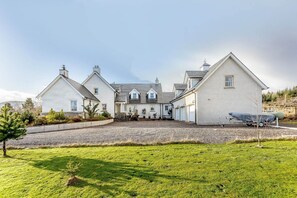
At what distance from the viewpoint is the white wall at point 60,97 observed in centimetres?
2781

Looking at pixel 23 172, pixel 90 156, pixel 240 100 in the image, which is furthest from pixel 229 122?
pixel 23 172

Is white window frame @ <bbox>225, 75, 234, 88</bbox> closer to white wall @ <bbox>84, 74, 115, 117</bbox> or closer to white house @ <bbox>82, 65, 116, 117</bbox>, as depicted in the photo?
white house @ <bbox>82, 65, 116, 117</bbox>

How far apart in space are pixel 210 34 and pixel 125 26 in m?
7.08

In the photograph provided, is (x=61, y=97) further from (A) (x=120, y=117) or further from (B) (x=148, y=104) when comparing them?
(B) (x=148, y=104)

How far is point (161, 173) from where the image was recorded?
6410mm

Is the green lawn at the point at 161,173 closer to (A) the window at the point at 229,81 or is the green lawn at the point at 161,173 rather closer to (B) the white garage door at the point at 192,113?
(A) the window at the point at 229,81

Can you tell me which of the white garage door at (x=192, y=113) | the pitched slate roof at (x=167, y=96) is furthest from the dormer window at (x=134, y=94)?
the white garage door at (x=192, y=113)

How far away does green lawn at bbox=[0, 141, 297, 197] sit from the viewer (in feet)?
18.1

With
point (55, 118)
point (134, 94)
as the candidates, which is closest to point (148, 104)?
point (134, 94)

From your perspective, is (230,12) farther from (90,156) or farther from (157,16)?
(90,156)

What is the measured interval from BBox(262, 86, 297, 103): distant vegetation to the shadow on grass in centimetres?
3598

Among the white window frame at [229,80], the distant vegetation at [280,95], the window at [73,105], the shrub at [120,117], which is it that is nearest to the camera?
the white window frame at [229,80]

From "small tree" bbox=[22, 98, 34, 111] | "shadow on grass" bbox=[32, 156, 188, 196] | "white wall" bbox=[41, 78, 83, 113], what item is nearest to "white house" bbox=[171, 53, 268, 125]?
"white wall" bbox=[41, 78, 83, 113]

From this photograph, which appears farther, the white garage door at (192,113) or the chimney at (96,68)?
the chimney at (96,68)
